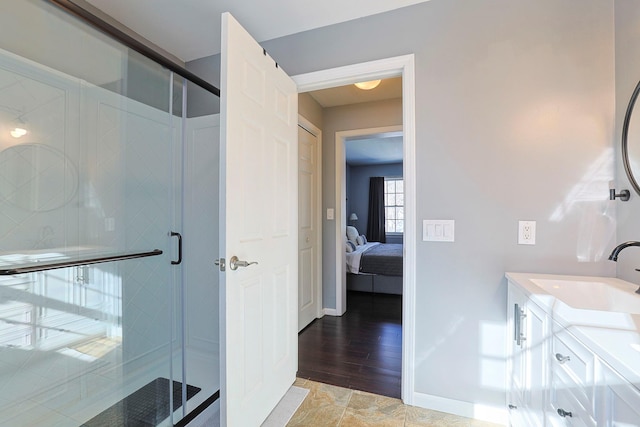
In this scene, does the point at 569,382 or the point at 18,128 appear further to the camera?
the point at 18,128

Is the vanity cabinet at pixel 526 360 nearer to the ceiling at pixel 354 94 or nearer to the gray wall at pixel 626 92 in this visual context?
the gray wall at pixel 626 92

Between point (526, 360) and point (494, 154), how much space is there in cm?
106

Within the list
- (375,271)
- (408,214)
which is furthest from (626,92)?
(375,271)

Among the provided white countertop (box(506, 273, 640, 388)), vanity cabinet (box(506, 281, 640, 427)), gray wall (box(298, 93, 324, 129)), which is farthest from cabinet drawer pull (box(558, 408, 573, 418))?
gray wall (box(298, 93, 324, 129))

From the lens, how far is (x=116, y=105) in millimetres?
1857

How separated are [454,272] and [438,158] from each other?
2.26 feet

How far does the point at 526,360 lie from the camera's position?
1276mm

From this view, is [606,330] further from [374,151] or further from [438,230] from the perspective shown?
[374,151]

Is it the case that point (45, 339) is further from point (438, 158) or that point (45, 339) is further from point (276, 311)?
point (438, 158)

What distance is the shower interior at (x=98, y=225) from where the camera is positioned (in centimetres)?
150

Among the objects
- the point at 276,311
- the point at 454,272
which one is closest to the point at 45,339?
the point at 276,311

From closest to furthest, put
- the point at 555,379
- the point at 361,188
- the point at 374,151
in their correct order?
the point at 555,379
the point at 374,151
the point at 361,188

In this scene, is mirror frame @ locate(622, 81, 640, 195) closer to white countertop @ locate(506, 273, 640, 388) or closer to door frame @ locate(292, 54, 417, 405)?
white countertop @ locate(506, 273, 640, 388)

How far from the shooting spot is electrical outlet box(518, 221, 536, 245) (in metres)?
1.53
